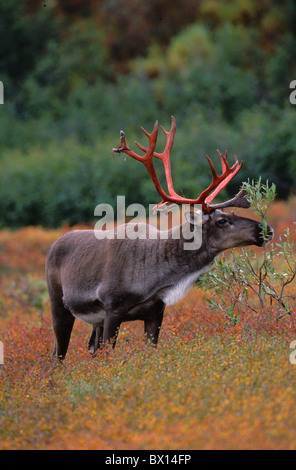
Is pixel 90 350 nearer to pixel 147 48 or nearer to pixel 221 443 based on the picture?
pixel 221 443

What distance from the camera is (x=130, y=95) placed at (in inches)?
1553

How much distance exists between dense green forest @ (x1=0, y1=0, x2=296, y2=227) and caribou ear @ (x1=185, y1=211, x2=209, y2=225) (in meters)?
14.0

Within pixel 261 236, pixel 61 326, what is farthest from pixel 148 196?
pixel 261 236

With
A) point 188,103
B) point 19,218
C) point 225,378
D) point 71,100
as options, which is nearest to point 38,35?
point 71,100

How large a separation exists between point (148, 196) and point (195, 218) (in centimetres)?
1689

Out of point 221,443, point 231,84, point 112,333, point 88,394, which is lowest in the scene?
point 221,443

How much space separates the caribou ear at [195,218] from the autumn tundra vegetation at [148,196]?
0.51 meters

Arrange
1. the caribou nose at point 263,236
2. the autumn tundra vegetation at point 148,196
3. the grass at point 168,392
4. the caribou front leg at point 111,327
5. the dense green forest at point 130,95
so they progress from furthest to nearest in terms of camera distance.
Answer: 1. the dense green forest at point 130,95
2. the caribou front leg at point 111,327
3. the caribou nose at point 263,236
4. the autumn tundra vegetation at point 148,196
5. the grass at point 168,392

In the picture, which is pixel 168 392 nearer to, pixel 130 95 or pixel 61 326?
pixel 61 326

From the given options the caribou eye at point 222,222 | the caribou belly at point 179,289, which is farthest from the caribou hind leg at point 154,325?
the caribou eye at point 222,222

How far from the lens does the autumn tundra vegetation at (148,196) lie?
19.4 ft

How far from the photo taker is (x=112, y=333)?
8.17m

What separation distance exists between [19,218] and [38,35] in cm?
2064

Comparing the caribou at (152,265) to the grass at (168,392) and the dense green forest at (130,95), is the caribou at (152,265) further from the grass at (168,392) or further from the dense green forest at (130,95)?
the dense green forest at (130,95)
